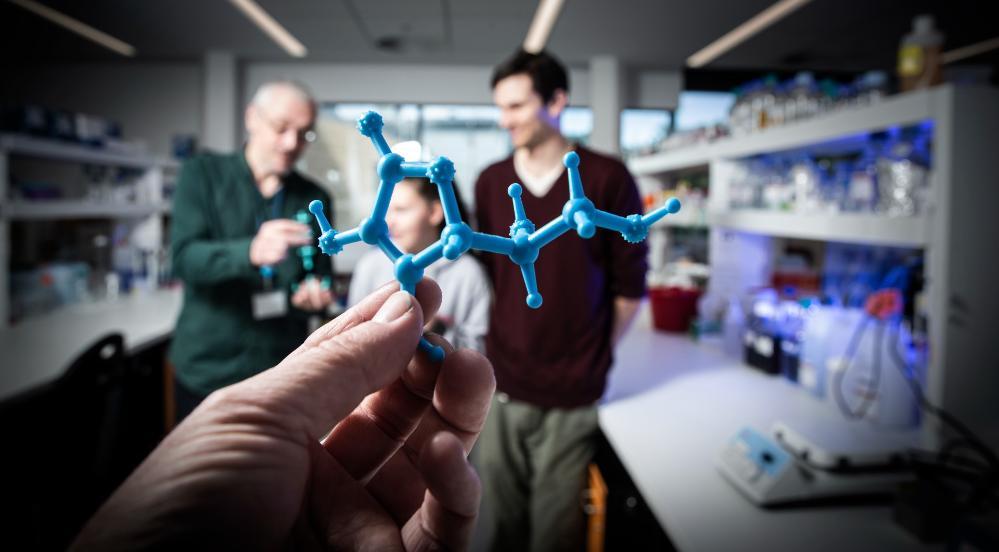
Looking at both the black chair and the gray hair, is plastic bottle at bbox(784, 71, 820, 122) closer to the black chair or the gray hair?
the gray hair

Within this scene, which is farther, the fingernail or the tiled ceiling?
the tiled ceiling

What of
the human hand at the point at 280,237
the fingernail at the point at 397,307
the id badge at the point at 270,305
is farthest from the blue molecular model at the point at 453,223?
the id badge at the point at 270,305

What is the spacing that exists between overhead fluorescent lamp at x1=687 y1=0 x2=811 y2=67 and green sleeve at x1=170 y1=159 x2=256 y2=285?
11.8 ft

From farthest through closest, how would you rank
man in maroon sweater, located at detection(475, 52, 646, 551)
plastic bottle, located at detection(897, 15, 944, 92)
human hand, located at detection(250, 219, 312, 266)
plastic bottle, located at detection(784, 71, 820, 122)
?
plastic bottle, located at detection(784, 71, 820, 122) → plastic bottle, located at detection(897, 15, 944, 92) → man in maroon sweater, located at detection(475, 52, 646, 551) → human hand, located at detection(250, 219, 312, 266)

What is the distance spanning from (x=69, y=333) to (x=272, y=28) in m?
2.84

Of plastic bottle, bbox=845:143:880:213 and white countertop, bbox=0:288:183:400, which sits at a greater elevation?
plastic bottle, bbox=845:143:880:213

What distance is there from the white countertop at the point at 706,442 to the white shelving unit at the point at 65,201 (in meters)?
2.62

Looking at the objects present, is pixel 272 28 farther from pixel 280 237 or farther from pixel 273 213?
pixel 280 237

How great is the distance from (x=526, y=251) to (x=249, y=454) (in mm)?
201

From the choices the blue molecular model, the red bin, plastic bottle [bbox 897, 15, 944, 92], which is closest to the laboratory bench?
the blue molecular model

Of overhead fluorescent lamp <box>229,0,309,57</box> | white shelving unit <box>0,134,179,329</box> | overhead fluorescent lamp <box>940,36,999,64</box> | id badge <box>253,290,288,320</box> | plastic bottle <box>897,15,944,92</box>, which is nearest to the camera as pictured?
id badge <box>253,290,288,320</box>

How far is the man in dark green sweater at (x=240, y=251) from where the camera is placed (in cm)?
78

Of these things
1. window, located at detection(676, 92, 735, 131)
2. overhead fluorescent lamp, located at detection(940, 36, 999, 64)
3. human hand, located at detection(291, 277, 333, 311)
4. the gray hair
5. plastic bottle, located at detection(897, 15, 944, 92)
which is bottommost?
human hand, located at detection(291, 277, 333, 311)

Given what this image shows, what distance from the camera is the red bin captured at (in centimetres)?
233
